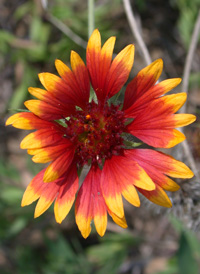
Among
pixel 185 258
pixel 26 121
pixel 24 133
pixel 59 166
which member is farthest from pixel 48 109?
pixel 24 133

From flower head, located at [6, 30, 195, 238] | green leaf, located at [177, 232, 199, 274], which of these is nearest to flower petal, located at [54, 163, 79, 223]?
flower head, located at [6, 30, 195, 238]

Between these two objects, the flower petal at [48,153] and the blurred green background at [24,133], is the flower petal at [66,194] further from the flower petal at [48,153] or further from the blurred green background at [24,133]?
the blurred green background at [24,133]

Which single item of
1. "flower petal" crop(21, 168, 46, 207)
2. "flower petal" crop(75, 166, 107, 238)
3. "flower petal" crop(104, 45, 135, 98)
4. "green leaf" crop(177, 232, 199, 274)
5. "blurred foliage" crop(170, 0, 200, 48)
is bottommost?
"green leaf" crop(177, 232, 199, 274)

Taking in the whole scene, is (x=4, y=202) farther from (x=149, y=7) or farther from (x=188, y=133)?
(x=149, y=7)

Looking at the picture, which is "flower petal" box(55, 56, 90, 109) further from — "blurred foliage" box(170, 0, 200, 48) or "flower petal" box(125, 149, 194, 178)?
A: "blurred foliage" box(170, 0, 200, 48)

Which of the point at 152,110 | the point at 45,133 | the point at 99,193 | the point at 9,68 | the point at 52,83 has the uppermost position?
the point at 9,68

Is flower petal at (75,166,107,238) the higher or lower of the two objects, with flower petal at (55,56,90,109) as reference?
lower

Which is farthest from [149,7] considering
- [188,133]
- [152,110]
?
[152,110]

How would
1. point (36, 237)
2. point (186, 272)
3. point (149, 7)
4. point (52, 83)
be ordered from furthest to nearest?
point (36, 237), point (149, 7), point (186, 272), point (52, 83)
